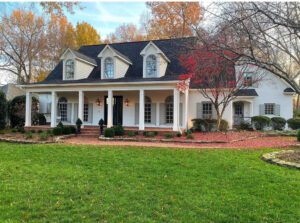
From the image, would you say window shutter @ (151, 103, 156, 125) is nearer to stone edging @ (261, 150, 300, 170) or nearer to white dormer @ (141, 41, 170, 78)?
white dormer @ (141, 41, 170, 78)

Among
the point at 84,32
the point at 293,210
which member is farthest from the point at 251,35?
the point at 84,32

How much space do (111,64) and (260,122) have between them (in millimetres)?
11729

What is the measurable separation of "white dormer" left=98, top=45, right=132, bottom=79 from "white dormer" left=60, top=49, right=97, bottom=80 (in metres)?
1.75

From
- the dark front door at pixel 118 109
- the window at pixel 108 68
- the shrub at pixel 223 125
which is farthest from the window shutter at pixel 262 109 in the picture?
the window at pixel 108 68

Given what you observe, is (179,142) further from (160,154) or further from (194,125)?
Answer: (194,125)

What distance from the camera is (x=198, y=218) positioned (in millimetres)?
3830

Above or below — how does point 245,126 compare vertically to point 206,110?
below

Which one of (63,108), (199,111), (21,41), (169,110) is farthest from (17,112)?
(21,41)

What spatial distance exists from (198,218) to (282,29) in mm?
6560

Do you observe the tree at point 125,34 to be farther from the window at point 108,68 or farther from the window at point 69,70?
the window at point 108,68

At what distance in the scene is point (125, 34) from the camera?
120 ft

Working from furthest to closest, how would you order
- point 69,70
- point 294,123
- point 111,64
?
1. point 69,70
2. point 294,123
3. point 111,64

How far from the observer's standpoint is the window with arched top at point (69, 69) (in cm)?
1864

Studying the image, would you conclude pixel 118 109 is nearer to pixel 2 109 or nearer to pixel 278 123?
pixel 2 109
